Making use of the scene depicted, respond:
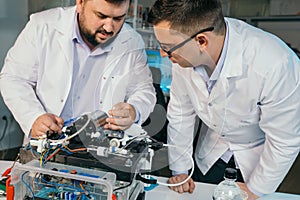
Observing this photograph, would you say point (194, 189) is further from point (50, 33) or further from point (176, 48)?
point (50, 33)

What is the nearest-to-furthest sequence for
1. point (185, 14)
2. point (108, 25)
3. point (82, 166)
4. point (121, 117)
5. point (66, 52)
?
1. point (82, 166)
2. point (185, 14)
3. point (121, 117)
4. point (108, 25)
5. point (66, 52)

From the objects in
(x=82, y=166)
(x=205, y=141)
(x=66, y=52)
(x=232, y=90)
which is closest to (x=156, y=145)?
(x=82, y=166)

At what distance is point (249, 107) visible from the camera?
3.73 feet

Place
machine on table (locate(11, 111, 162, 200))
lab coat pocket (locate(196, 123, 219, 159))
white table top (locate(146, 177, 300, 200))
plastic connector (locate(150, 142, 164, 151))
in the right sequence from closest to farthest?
machine on table (locate(11, 111, 162, 200)) < plastic connector (locate(150, 142, 164, 151)) < white table top (locate(146, 177, 300, 200)) < lab coat pocket (locate(196, 123, 219, 159))

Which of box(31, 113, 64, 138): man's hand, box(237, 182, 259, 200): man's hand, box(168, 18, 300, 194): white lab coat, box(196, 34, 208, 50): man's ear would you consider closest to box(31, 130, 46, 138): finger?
box(31, 113, 64, 138): man's hand

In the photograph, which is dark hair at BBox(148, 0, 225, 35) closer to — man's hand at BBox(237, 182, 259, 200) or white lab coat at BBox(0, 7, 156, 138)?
white lab coat at BBox(0, 7, 156, 138)

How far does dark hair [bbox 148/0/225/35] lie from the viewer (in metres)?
0.98

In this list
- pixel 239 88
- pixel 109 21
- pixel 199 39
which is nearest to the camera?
pixel 199 39

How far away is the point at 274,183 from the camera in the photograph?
1140mm

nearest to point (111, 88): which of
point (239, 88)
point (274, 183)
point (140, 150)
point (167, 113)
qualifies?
point (167, 113)

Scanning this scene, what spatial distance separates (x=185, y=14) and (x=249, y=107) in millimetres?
432

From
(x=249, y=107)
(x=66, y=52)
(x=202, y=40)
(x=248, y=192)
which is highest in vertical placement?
(x=202, y=40)

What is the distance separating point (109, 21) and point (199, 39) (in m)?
0.42

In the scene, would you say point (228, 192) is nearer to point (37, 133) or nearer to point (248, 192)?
point (248, 192)
